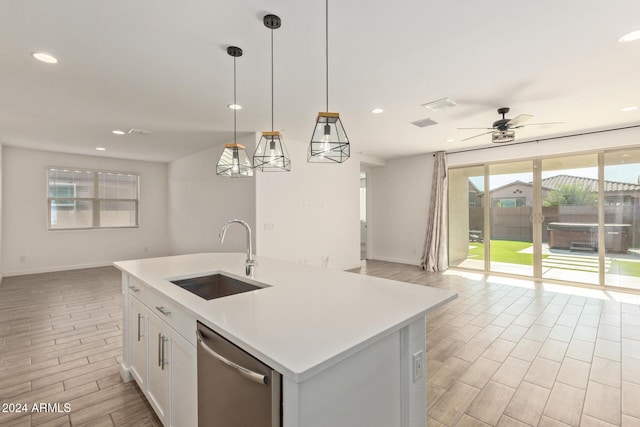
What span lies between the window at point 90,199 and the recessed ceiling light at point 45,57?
5113 mm

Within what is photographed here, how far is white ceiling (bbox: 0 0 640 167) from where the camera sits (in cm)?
188

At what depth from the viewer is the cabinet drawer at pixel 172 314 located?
137cm

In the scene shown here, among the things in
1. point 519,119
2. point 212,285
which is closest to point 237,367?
point 212,285

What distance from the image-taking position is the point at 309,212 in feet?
18.2

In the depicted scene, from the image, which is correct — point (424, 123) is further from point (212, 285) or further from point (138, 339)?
point (138, 339)

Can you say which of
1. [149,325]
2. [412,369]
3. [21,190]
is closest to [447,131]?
[412,369]

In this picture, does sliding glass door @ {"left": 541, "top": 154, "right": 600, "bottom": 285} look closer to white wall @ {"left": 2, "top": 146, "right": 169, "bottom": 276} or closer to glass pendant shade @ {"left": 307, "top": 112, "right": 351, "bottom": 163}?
glass pendant shade @ {"left": 307, "top": 112, "right": 351, "bottom": 163}

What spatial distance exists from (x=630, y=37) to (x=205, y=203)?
6132 millimetres

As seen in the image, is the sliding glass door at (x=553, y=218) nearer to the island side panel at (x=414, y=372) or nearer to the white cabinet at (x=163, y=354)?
the island side panel at (x=414, y=372)

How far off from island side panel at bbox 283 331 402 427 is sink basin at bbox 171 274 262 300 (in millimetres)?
1082

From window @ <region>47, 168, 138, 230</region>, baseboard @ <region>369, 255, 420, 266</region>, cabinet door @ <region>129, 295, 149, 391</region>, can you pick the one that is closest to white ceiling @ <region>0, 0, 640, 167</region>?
cabinet door @ <region>129, 295, 149, 391</region>

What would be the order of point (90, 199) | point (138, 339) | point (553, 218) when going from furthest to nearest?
point (90, 199)
point (553, 218)
point (138, 339)

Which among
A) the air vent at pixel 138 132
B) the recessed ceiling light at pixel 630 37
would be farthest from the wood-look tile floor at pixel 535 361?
the air vent at pixel 138 132

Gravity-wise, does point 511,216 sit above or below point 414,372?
above
